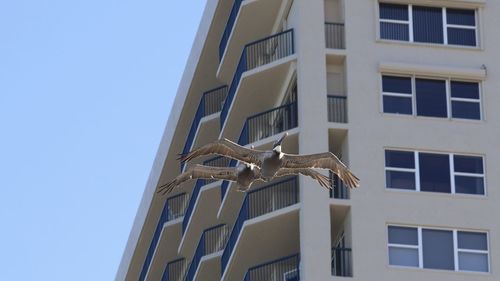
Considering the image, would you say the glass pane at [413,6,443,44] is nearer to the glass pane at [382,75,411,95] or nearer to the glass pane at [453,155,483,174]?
the glass pane at [382,75,411,95]

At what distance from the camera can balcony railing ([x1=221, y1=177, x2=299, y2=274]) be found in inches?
3543

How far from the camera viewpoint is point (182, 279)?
107 metres

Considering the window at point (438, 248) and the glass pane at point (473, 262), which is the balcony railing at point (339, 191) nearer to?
the window at point (438, 248)

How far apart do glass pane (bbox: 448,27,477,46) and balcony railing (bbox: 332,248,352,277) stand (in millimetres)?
10323

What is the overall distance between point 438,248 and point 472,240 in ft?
4.67

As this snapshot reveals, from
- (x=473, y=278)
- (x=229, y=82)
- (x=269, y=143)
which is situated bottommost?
(x=473, y=278)

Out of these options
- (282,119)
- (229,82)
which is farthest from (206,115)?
(282,119)

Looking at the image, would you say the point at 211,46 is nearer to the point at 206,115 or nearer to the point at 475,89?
the point at 206,115

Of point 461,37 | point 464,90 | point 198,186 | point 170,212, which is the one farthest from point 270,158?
point 170,212

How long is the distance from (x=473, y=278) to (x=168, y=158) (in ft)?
83.0

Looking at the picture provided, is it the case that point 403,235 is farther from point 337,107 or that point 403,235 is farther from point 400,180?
point 337,107

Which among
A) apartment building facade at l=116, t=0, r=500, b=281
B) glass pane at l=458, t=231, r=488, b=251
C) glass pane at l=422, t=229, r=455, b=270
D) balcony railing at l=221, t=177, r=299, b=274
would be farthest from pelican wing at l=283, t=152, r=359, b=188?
balcony railing at l=221, t=177, r=299, b=274

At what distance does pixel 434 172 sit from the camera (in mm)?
88500

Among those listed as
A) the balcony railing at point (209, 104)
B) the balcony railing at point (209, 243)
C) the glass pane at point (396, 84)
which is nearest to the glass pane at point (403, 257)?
the glass pane at point (396, 84)
